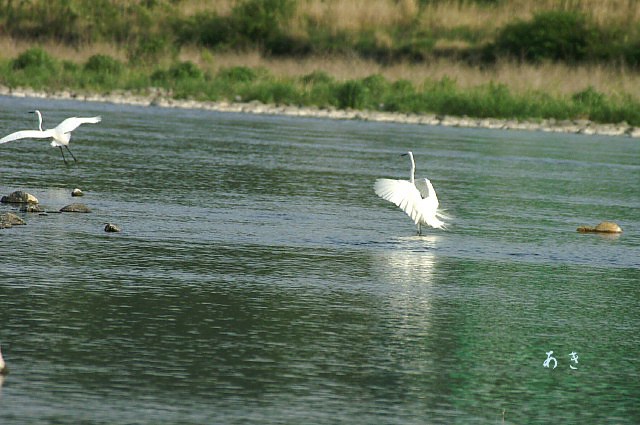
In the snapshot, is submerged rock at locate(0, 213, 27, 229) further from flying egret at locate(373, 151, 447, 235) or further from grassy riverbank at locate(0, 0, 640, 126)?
grassy riverbank at locate(0, 0, 640, 126)

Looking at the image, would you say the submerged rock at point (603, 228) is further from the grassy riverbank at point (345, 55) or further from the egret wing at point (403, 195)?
the grassy riverbank at point (345, 55)

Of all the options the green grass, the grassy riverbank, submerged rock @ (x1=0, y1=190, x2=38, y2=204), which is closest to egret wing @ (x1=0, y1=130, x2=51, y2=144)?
submerged rock @ (x1=0, y1=190, x2=38, y2=204)

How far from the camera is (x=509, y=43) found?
60.1m

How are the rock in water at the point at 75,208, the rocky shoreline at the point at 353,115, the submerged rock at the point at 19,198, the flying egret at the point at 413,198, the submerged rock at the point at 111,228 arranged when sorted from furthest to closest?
1. the rocky shoreline at the point at 353,115
2. the submerged rock at the point at 19,198
3. the rock in water at the point at 75,208
4. the flying egret at the point at 413,198
5. the submerged rock at the point at 111,228

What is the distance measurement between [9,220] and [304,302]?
512 centimetres

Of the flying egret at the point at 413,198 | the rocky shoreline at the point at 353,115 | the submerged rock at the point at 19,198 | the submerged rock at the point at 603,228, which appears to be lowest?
the rocky shoreline at the point at 353,115

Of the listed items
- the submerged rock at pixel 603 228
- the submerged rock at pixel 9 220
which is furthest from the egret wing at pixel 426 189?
the submerged rock at pixel 9 220

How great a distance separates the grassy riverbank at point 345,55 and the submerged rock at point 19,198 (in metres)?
31.1

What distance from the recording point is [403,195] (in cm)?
1772

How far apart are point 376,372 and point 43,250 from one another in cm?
568

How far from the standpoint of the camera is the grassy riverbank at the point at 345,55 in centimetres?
4972

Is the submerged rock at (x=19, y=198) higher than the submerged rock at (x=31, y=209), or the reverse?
the submerged rock at (x=31, y=209)

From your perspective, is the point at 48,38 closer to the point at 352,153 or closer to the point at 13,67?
the point at 13,67

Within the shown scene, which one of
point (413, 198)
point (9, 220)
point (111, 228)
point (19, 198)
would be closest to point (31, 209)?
point (19, 198)
